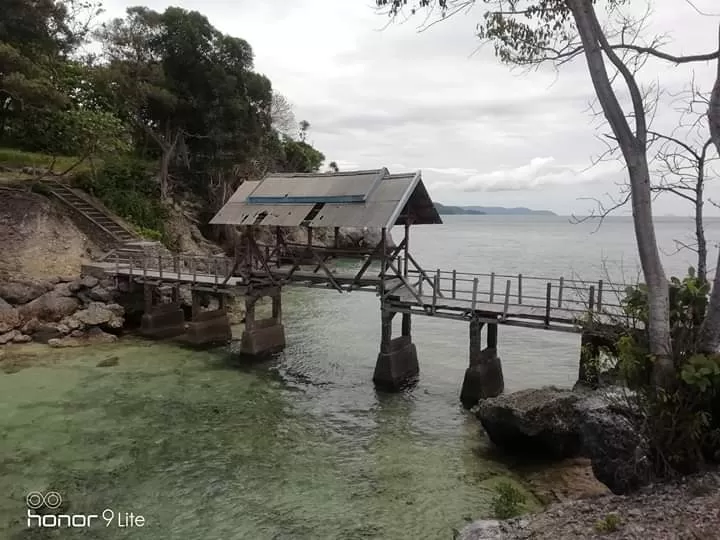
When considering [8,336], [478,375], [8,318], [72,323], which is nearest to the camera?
[478,375]

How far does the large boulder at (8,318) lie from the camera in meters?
21.2

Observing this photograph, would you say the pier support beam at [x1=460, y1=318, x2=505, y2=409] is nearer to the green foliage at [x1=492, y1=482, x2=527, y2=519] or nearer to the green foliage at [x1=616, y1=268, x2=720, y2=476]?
the green foliage at [x1=492, y1=482, x2=527, y2=519]

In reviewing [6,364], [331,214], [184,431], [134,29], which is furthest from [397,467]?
[134,29]

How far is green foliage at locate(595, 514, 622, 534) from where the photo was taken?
705 cm

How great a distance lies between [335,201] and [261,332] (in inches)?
249

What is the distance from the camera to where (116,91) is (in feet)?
109

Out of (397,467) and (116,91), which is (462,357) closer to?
(397,467)

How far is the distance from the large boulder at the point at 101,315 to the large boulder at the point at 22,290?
6.78ft

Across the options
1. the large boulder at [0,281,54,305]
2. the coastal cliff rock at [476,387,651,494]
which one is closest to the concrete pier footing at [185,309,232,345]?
the large boulder at [0,281,54,305]

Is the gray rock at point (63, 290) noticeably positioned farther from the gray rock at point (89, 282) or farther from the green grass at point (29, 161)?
the green grass at point (29, 161)

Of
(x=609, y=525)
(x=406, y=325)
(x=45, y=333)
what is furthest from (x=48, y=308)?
(x=609, y=525)

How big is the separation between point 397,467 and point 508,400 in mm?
3065

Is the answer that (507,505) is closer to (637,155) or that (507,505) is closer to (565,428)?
(565,428)

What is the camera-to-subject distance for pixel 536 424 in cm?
1202
